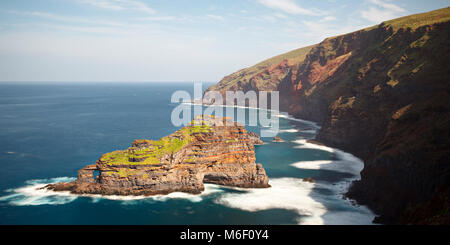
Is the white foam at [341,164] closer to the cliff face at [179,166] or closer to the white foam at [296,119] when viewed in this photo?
the cliff face at [179,166]

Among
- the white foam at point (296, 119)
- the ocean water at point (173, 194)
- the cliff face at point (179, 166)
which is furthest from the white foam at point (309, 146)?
the cliff face at point (179, 166)

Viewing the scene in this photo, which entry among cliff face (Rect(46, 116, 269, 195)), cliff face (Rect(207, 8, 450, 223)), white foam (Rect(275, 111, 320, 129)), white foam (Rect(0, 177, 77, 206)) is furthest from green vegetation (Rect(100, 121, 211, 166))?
white foam (Rect(275, 111, 320, 129))

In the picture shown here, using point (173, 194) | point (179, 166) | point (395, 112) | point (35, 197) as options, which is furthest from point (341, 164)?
point (35, 197)

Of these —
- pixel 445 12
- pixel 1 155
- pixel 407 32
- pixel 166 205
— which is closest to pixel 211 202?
pixel 166 205

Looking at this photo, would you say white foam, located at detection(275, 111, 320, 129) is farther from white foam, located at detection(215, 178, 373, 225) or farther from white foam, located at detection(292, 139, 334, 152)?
white foam, located at detection(215, 178, 373, 225)

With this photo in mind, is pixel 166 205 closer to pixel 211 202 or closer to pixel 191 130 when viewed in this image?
pixel 211 202

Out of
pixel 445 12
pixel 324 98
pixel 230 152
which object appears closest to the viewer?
pixel 230 152
